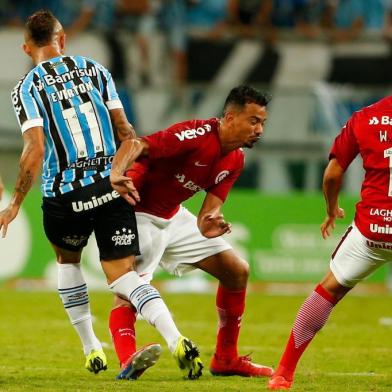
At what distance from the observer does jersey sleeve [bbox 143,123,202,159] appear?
7438mm

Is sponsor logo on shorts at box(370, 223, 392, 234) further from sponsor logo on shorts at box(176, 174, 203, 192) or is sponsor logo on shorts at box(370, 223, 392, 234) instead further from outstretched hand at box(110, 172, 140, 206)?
outstretched hand at box(110, 172, 140, 206)

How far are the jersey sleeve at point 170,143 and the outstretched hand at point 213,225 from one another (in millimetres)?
497

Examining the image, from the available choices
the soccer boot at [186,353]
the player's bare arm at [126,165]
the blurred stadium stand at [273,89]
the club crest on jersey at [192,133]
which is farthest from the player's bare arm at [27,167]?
the blurred stadium stand at [273,89]

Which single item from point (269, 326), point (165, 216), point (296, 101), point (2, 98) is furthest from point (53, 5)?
point (165, 216)

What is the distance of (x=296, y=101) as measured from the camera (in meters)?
17.6

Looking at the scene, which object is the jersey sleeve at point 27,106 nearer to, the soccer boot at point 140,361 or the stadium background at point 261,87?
the soccer boot at point 140,361

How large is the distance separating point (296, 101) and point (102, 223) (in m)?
10.4

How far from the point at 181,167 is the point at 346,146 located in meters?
1.20

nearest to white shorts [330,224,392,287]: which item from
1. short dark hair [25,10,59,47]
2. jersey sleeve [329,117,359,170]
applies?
jersey sleeve [329,117,359,170]

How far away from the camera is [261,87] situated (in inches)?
751

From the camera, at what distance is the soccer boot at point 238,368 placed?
8273 millimetres

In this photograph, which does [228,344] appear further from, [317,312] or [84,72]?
[84,72]

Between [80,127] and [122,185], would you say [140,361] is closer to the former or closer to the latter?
[122,185]

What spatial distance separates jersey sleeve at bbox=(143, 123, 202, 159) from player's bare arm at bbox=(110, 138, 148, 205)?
0.06 m
